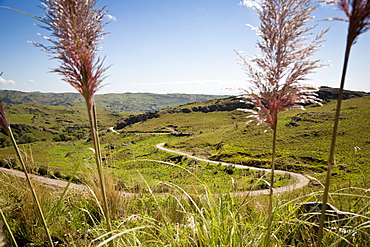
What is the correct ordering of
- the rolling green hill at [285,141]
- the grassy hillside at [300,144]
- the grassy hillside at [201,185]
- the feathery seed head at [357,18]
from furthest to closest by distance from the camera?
1. the grassy hillside at [300,144]
2. the rolling green hill at [285,141]
3. the grassy hillside at [201,185]
4. the feathery seed head at [357,18]

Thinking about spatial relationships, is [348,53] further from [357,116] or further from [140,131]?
[140,131]

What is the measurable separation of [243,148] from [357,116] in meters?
38.2

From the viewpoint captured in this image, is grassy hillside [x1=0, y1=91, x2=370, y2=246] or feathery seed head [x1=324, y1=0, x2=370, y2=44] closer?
feathery seed head [x1=324, y1=0, x2=370, y2=44]

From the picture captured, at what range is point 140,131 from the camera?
13212 cm

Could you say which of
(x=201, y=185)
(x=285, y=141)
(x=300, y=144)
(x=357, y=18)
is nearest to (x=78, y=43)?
(x=357, y=18)

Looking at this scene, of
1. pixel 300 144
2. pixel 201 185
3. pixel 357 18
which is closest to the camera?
pixel 357 18

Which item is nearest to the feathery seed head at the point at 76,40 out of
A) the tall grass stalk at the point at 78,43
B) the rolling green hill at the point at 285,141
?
the tall grass stalk at the point at 78,43

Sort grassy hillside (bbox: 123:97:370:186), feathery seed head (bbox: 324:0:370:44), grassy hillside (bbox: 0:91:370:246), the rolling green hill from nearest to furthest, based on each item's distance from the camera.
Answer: feathery seed head (bbox: 324:0:370:44)
grassy hillside (bbox: 0:91:370:246)
the rolling green hill
grassy hillside (bbox: 123:97:370:186)

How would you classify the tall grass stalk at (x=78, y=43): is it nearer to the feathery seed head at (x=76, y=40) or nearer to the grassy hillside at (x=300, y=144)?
the feathery seed head at (x=76, y=40)

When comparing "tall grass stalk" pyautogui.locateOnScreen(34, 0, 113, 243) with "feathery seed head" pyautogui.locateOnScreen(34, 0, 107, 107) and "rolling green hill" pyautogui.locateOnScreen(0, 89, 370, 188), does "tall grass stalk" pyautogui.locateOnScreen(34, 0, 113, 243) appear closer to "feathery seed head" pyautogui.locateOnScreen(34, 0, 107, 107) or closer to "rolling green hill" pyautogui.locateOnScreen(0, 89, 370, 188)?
"feathery seed head" pyautogui.locateOnScreen(34, 0, 107, 107)

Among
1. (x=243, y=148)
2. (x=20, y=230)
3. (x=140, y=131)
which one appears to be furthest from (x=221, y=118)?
(x=20, y=230)

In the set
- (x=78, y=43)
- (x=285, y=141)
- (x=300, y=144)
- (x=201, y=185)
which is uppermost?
(x=78, y=43)

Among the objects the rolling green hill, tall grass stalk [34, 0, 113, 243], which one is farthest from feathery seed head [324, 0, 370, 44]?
the rolling green hill

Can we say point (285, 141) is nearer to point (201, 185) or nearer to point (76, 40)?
point (201, 185)
